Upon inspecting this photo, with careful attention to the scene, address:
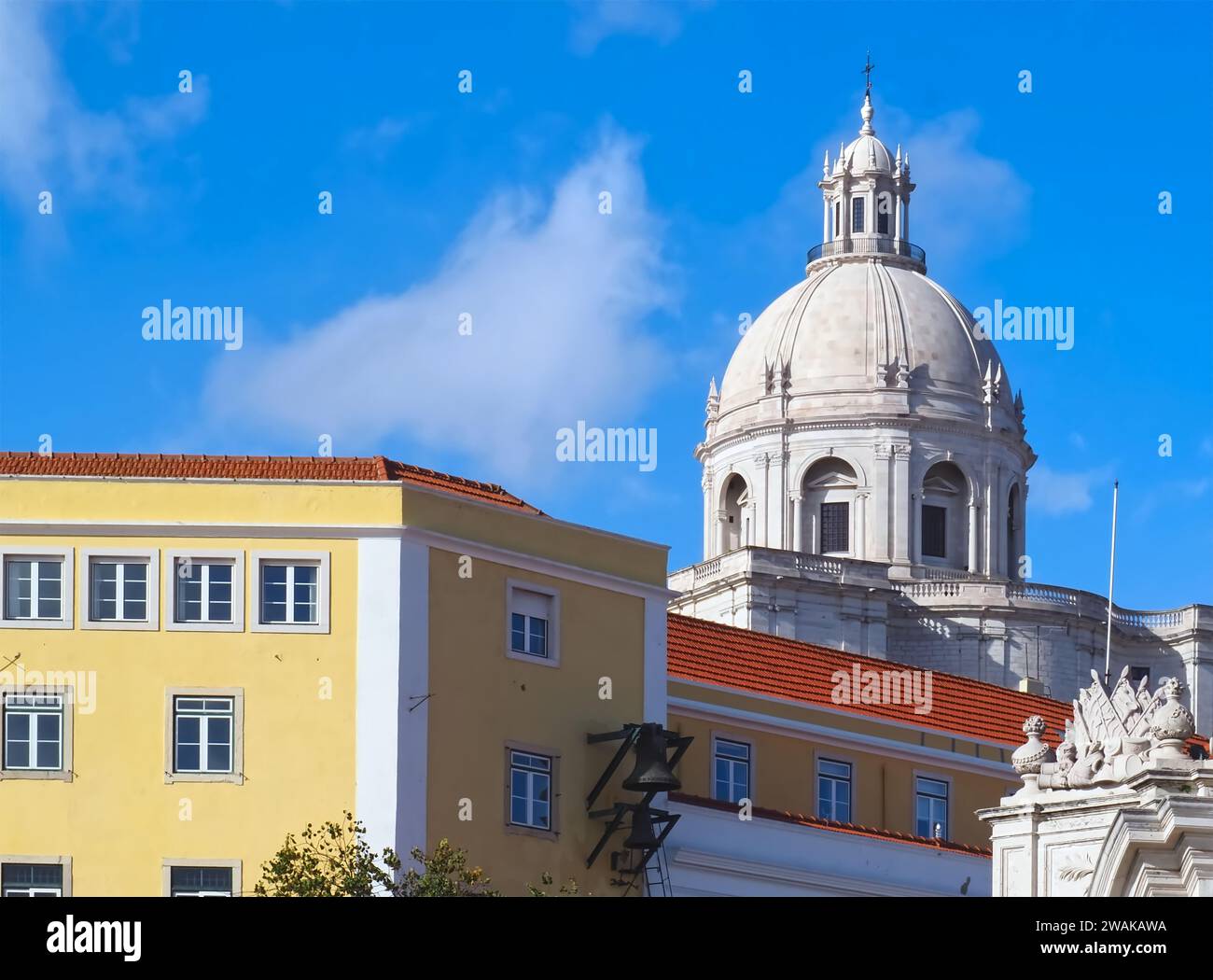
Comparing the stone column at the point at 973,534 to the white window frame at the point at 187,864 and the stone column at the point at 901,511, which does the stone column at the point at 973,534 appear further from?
the white window frame at the point at 187,864

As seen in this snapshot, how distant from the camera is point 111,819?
4697cm

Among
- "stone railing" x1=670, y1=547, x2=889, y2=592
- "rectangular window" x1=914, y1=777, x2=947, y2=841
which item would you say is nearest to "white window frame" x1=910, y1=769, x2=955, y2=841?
"rectangular window" x1=914, y1=777, x2=947, y2=841

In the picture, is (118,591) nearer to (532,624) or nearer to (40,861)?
(40,861)

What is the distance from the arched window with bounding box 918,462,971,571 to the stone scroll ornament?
65100mm

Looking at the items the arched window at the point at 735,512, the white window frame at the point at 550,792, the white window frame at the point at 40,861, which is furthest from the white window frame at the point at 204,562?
the arched window at the point at 735,512

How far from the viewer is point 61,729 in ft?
156

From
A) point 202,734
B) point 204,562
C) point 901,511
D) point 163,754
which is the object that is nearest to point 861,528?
point 901,511

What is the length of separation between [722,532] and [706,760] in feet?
177

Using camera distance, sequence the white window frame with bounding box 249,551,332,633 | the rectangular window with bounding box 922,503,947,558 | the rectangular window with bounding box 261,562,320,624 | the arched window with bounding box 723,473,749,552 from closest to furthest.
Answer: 1. the white window frame with bounding box 249,551,332,633
2. the rectangular window with bounding box 261,562,320,624
3. the rectangular window with bounding box 922,503,947,558
4. the arched window with bounding box 723,473,749,552

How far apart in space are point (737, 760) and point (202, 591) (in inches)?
495

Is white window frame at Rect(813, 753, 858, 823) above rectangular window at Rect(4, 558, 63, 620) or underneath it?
underneath

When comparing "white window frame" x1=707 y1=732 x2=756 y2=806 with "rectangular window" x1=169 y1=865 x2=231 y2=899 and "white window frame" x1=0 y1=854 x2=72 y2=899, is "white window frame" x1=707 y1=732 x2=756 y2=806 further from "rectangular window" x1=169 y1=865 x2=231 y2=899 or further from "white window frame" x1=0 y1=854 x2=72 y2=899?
"white window frame" x1=0 y1=854 x2=72 y2=899

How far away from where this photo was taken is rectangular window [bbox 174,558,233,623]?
4841 centimetres
